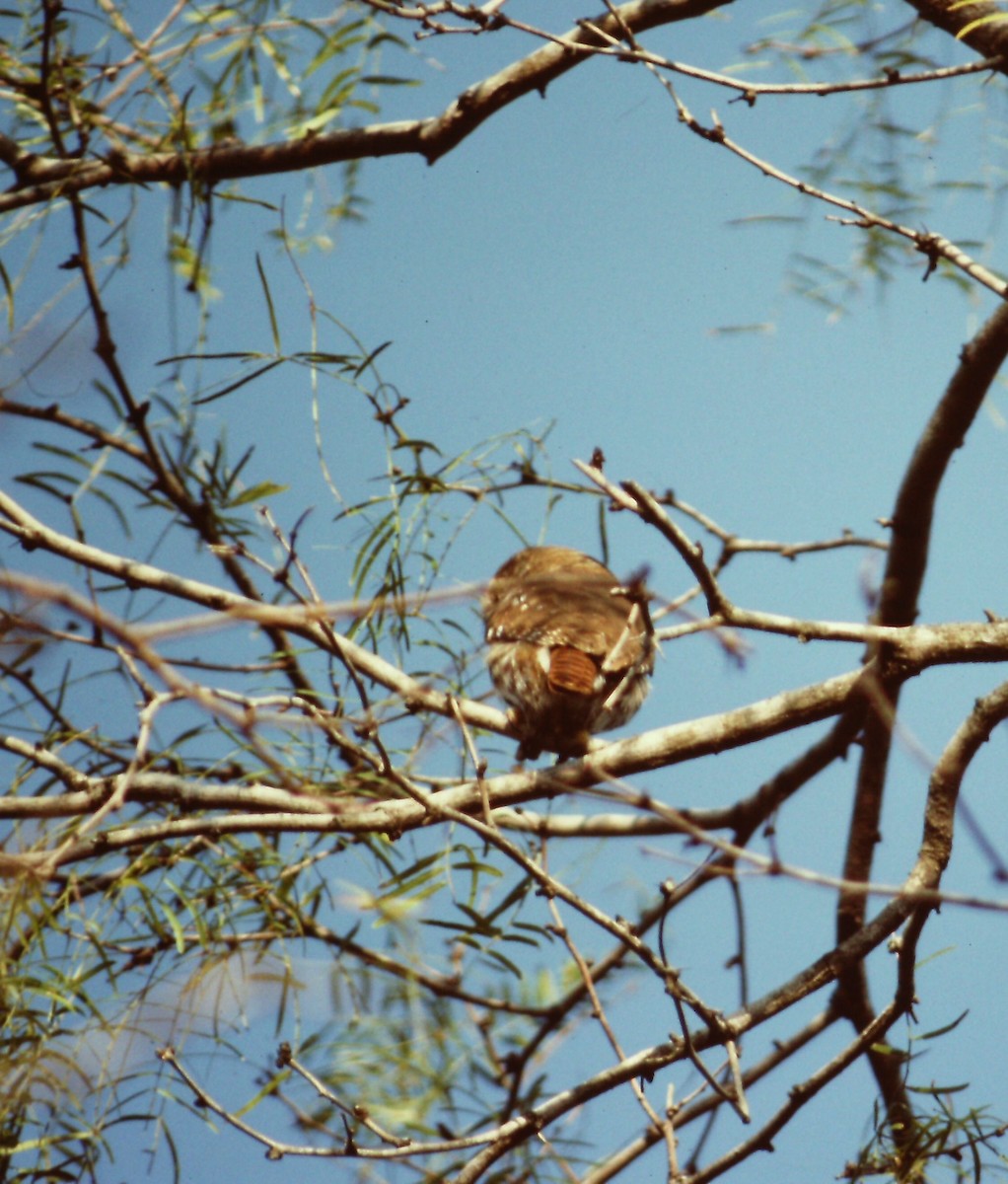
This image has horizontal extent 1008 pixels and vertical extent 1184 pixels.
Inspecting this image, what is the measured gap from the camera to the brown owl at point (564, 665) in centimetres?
277

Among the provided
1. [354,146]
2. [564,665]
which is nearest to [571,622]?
[564,665]

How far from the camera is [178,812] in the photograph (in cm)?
236

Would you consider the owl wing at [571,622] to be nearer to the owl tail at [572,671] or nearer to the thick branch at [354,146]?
the owl tail at [572,671]

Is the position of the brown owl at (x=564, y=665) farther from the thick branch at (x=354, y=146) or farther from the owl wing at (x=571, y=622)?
the thick branch at (x=354, y=146)

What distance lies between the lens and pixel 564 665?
9.09ft

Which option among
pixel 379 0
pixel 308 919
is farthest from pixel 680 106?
pixel 308 919

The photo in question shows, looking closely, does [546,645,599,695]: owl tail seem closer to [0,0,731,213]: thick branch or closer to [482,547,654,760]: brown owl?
[482,547,654,760]: brown owl

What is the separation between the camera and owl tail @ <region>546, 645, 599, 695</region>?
9.00ft

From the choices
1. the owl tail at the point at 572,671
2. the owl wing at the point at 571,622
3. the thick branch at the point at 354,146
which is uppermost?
the thick branch at the point at 354,146

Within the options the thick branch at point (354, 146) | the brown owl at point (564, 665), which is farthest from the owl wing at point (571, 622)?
the thick branch at point (354, 146)

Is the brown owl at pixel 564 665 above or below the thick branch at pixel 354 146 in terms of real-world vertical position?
below

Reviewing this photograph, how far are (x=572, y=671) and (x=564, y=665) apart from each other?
0.02 metres

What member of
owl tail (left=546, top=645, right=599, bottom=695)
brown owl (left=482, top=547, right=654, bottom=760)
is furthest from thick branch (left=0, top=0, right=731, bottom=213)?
owl tail (left=546, top=645, right=599, bottom=695)

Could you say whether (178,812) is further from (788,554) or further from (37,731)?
(788,554)
